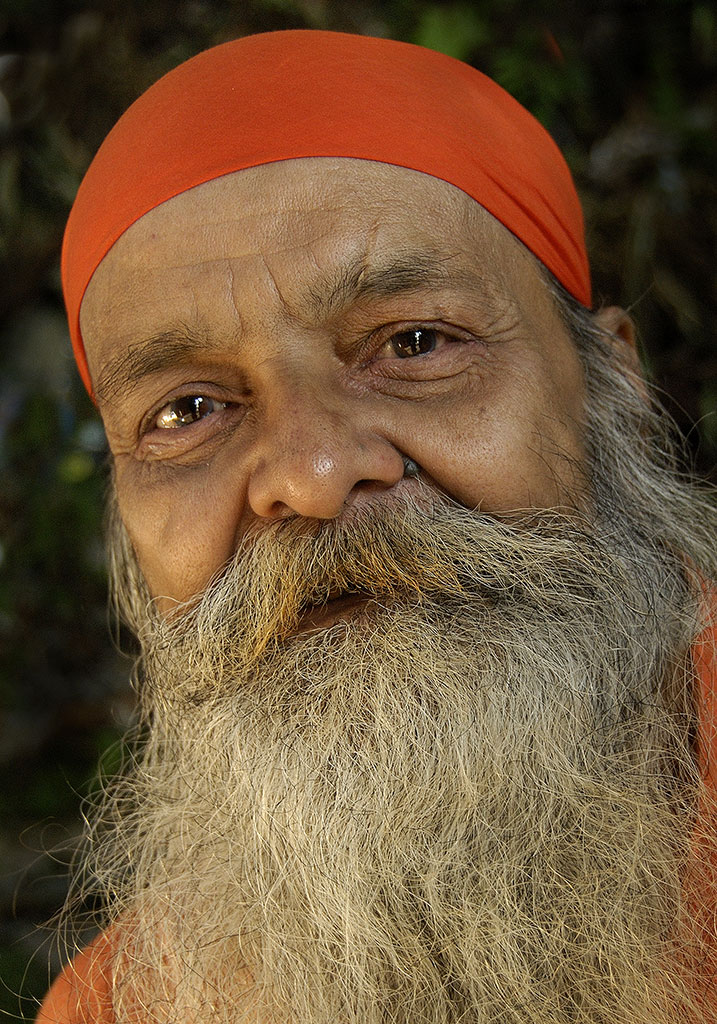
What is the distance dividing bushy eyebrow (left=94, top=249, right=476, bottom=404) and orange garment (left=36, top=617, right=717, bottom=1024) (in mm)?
758

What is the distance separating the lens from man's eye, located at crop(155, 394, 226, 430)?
5.51 ft

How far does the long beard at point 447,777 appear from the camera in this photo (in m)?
1.35

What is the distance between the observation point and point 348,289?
1.50m

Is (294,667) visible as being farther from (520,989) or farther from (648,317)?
(648,317)

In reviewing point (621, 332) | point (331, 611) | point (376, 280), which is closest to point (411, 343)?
point (376, 280)

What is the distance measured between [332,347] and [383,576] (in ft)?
1.36

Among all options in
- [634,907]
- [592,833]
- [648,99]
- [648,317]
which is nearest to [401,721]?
[592,833]

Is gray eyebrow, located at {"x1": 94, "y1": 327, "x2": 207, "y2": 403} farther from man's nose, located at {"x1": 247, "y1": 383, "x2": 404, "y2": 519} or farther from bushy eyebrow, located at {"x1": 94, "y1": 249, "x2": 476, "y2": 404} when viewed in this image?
man's nose, located at {"x1": 247, "y1": 383, "x2": 404, "y2": 519}

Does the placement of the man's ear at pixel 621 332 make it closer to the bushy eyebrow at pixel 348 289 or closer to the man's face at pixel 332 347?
the man's face at pixel 332 347

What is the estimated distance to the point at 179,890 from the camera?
5.56ft

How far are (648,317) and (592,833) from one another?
1888 mm

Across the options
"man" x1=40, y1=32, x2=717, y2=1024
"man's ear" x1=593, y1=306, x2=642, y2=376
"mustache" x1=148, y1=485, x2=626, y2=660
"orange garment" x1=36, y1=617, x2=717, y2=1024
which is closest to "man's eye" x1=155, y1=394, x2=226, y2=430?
"man" x1=40, y1=32, x2=717, y2=1024

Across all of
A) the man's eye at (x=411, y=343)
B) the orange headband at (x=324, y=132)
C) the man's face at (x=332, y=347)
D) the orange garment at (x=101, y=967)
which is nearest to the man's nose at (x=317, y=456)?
the man's face at (x=332, y=347)

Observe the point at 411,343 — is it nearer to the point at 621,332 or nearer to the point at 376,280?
the point at 376,280
